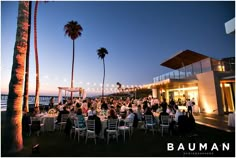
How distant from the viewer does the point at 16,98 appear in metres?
4.63

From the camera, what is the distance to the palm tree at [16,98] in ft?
14.8

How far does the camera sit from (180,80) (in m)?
15.5

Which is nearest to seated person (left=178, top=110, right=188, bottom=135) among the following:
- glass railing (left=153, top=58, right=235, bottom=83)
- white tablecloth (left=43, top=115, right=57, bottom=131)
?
white tablecloth (left=43, top=115, right=57, bottom=131)

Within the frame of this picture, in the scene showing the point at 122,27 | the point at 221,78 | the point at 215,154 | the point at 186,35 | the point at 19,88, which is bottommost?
the point at 215,154

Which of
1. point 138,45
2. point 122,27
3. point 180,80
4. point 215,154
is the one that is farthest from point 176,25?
point 215,154

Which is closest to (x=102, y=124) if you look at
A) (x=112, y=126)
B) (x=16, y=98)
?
(x=112, y=126)

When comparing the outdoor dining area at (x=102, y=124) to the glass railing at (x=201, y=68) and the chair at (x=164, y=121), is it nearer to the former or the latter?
the chair at (x=164, y=121)

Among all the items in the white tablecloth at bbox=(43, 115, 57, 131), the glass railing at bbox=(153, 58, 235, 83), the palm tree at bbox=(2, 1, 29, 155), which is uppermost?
the glass railing at bbox=(153, 58, 235, 83)

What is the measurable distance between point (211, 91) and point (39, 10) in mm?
16930

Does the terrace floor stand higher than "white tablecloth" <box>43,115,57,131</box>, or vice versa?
"white tablecloth" <box>43,115,57,131</box>

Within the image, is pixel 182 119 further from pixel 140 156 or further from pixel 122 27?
pixel 122 27

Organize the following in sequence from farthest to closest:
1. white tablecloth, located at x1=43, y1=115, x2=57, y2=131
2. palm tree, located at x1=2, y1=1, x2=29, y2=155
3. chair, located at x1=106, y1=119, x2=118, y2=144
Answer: white tablecloth, located at x1=43, y1=115, x2=57, y2=131 < chair, located at x1=106, y1=119, x2=118, y2=144 < palm tree, located at x1=2, y1=1, x2=29, y2=155

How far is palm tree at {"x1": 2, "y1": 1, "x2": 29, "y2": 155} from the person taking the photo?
4500mm

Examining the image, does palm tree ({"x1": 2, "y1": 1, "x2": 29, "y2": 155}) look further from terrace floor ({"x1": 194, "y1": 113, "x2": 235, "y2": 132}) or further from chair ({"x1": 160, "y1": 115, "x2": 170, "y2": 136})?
terrace floor ({"x1": 194, "y1": 113, "x2": 235, "y2": 132})
